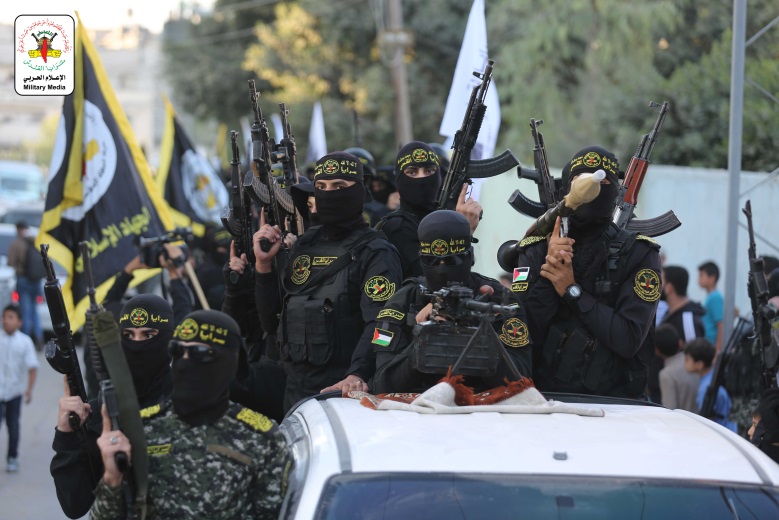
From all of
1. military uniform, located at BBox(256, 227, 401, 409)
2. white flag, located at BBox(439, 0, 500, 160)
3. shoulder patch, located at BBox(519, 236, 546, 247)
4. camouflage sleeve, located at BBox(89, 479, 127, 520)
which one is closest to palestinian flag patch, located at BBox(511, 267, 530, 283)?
shoulder patch, located at BBox(519, 236, 546, 247)

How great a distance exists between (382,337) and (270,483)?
1218 millimetres

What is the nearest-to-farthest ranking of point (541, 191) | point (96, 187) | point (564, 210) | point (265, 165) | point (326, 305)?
1. point (564, 210)
2. point (326, 305)
3. point (265, 165)
4. point (541, 191)
5. point (96, 187)

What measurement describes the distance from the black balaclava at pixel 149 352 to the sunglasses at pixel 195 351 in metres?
0.97

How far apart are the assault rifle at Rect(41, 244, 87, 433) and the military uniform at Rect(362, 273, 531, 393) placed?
116 centimetres

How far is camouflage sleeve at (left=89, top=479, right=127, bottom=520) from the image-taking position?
3.62 metres

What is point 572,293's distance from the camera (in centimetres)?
516

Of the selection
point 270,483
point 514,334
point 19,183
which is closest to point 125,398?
point 270,483

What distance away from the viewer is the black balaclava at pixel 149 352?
15.5ft

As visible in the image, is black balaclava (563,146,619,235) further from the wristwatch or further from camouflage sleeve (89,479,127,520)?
camouflage sleeve (89,479,127,520)

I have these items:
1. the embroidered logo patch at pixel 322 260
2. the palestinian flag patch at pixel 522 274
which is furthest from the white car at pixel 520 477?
the embroidered logo patch at pixel 322 260

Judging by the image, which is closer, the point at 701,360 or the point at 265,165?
the point at 265,165

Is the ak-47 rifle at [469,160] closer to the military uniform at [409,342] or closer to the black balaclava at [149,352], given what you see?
the military uniform at [409,342]

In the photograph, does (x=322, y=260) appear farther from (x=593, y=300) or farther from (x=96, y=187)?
(x=96, y=187)

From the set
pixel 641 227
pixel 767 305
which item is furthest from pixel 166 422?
pixel 767 305
